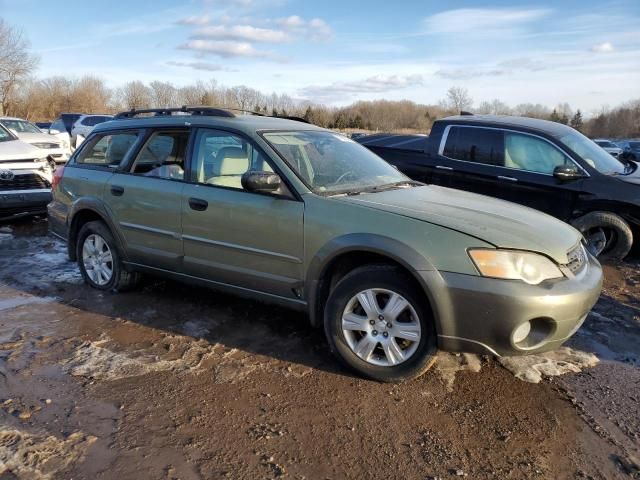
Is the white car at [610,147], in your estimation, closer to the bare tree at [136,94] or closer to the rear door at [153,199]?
the rear door at [153,199]

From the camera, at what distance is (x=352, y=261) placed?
11.5ft

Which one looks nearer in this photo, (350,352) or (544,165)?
(350,352)

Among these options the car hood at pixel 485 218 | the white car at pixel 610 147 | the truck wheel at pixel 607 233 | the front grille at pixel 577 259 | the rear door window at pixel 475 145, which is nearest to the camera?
the car hood at pixel 485 218

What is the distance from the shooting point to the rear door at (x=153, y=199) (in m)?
4.28

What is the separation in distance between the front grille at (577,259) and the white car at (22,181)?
7.32 m

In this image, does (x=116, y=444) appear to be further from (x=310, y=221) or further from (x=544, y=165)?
(x=544, y=165)

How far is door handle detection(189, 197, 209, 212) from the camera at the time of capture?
4023 millimetres

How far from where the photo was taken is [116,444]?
8.84ft

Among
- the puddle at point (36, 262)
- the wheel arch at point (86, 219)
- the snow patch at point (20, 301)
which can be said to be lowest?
the snow patch at point (20, 301)

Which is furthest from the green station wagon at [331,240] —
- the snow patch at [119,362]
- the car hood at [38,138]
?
the car hood at [38,138]

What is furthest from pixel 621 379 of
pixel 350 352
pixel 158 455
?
pixel 158 455

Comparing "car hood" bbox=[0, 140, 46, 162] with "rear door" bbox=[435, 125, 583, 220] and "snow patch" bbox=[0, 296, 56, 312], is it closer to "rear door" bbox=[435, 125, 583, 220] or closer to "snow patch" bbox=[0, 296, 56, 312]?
"snow patch" bbox=[0, 296, 56, 312]

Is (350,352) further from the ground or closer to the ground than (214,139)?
closer to the ground

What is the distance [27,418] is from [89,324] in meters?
1.40
